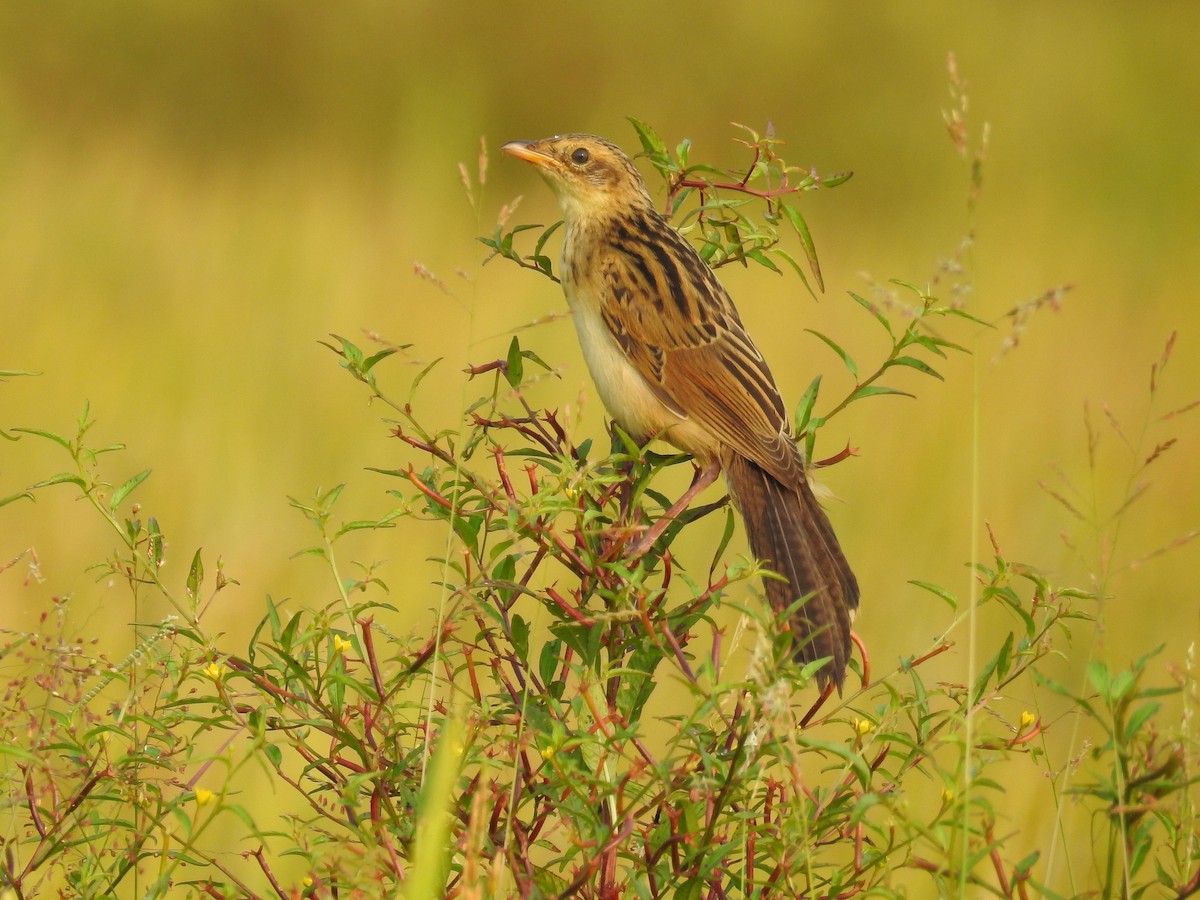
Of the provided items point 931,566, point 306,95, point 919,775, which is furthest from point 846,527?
point 306,95

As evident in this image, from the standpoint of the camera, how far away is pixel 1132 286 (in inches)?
433

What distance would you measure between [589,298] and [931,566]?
3287 mm

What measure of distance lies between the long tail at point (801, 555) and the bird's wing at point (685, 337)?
0.19 m

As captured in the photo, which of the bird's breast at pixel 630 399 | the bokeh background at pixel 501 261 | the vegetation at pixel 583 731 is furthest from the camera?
the bokeh background at pixel 501 261

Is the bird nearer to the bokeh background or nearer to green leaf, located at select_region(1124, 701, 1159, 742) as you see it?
the bokeh background

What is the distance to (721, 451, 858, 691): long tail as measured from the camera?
2.96m

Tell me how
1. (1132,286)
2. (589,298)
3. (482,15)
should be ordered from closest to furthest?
(589,298) → (1132,286) → (482,15)

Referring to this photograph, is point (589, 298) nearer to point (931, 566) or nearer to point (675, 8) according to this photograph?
point (931, 566)

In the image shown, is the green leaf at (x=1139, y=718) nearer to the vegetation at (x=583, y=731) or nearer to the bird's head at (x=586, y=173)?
the vegetation at (x=583, y=731)

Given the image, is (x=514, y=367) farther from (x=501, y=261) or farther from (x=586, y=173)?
(x=501, y=261)

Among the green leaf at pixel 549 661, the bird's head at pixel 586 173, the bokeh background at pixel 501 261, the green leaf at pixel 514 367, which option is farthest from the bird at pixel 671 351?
the green leaf at pixel 549 661

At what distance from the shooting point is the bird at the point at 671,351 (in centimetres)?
354

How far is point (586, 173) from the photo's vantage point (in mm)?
4301

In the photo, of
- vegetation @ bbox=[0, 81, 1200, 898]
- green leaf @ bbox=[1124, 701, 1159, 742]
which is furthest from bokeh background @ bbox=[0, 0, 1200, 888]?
vegetation @ bbox=[0, 81, 1200, 898]
